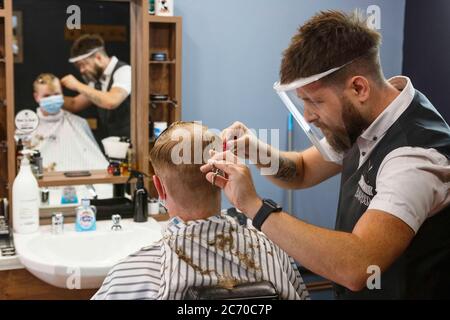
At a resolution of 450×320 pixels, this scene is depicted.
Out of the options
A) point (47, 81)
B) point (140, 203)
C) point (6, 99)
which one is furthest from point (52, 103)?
point (140, 203)

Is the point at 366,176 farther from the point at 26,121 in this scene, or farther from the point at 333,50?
the point at 26,121

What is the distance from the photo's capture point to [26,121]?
2.68 metres

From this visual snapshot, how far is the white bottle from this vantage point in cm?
256

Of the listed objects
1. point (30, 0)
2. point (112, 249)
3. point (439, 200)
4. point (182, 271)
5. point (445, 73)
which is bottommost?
point (112, 249)

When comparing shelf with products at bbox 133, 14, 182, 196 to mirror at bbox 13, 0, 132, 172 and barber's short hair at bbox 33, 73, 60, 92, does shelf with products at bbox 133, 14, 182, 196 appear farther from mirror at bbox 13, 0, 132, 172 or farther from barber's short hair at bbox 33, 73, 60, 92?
barber's short hair at bbox 33, 73, 60, 92

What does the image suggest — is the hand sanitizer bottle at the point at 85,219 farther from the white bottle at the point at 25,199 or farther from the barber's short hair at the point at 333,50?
the barber's short hair at the point at 333,50

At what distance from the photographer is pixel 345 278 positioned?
4.71 ft

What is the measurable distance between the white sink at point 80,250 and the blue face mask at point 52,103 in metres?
0.56

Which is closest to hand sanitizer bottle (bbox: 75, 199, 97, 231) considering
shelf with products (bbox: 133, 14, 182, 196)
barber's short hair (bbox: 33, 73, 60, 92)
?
shelf with products (bbox: 133, 14, 182, 196)

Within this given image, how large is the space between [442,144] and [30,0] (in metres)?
1.93
